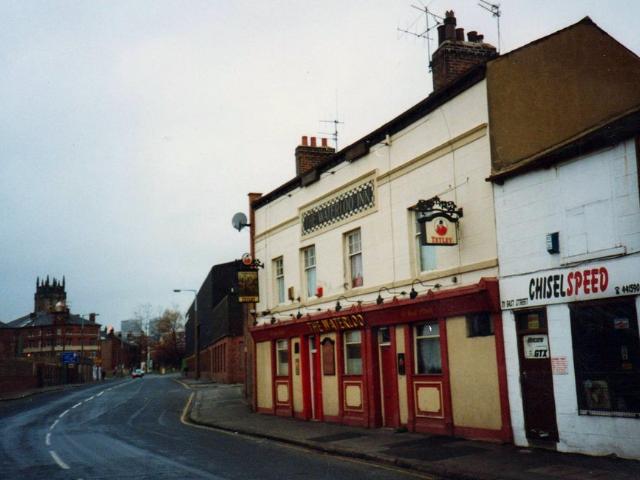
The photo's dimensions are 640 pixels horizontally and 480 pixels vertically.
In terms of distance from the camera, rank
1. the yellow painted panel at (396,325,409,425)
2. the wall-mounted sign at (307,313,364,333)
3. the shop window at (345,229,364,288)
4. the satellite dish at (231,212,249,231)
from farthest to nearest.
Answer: the satellite dish at (231,212,249,231)
the shop window at (345,229,364,288)
the wall-mounted sign at (307,313,364,333)
the yellow painted panel at (396,325,409,425)

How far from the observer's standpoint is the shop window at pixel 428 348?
16016mm

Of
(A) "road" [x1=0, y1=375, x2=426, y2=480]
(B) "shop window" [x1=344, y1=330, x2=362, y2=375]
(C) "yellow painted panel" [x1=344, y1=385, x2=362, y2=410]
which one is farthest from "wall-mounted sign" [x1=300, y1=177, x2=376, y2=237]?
(A) "road" [x1=0, y1=375, x2=426, y2=480]

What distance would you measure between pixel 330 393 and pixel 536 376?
8.94m

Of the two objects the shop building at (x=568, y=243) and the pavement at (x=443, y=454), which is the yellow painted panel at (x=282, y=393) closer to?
the pavement at (x=443, y=454)

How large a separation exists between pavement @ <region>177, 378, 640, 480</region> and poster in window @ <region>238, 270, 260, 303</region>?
5505 mm

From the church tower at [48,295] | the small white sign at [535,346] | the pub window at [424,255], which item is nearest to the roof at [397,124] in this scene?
the pub window at [424,255]

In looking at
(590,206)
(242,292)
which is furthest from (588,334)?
(242,292)

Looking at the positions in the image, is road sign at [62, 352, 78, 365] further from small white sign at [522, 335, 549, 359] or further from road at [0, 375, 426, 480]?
small white sign at [522, 335, 549, 359]

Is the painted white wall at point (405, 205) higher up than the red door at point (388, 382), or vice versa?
the painted white wall at point (405, 205)

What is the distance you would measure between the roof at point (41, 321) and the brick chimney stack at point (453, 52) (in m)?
119

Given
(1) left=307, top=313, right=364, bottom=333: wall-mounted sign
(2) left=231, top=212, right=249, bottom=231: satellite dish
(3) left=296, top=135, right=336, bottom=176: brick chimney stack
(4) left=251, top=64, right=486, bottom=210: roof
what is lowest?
(1) left=307, top=313, right=364, bottom=333: wall-mounted sign

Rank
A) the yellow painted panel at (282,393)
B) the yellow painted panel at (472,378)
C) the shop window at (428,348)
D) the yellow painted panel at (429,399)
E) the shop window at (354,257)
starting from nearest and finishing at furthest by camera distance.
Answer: the yellow painted panel at (472,378)
the yellow painted panel at (429,399)
the shop window at (428,348)
the shop window at (354,257)
the yellow painted panel at (282,393)

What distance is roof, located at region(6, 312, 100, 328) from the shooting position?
127250mm

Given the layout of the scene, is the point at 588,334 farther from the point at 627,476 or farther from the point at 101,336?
the point at 101,336
